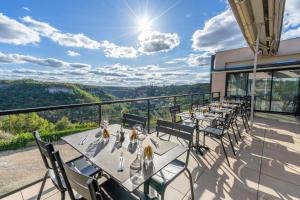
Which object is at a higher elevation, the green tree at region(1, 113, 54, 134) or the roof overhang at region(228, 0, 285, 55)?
the roof overhang at region(228, 0, 285, 55)

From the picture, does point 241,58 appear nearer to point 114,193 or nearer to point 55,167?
point 114,193

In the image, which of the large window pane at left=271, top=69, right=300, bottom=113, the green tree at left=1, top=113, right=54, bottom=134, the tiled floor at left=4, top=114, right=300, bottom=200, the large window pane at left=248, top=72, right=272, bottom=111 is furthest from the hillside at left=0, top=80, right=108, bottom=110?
the large window pane at left=271, top=69, right=300, bottom=113

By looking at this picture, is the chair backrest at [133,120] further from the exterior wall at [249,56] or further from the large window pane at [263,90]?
the large window pane at [263,90]

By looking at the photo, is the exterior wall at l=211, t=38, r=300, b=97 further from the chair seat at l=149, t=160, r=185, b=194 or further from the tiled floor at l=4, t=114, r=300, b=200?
the chair seat at l=149, t=160, r=185, b=194

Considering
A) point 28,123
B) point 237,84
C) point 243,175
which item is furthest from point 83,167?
point 237,84

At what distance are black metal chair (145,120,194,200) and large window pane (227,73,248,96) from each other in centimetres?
819

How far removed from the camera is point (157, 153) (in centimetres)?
142

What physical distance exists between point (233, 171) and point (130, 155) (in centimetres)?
193

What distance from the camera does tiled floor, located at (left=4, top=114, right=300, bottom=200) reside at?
1876 millimetres

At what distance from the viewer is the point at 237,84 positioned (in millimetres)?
8734

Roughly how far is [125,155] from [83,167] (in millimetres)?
623

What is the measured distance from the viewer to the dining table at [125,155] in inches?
41.3

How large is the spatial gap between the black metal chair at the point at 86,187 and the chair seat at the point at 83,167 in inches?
9.0

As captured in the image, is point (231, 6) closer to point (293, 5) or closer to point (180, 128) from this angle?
point (293, 5)
